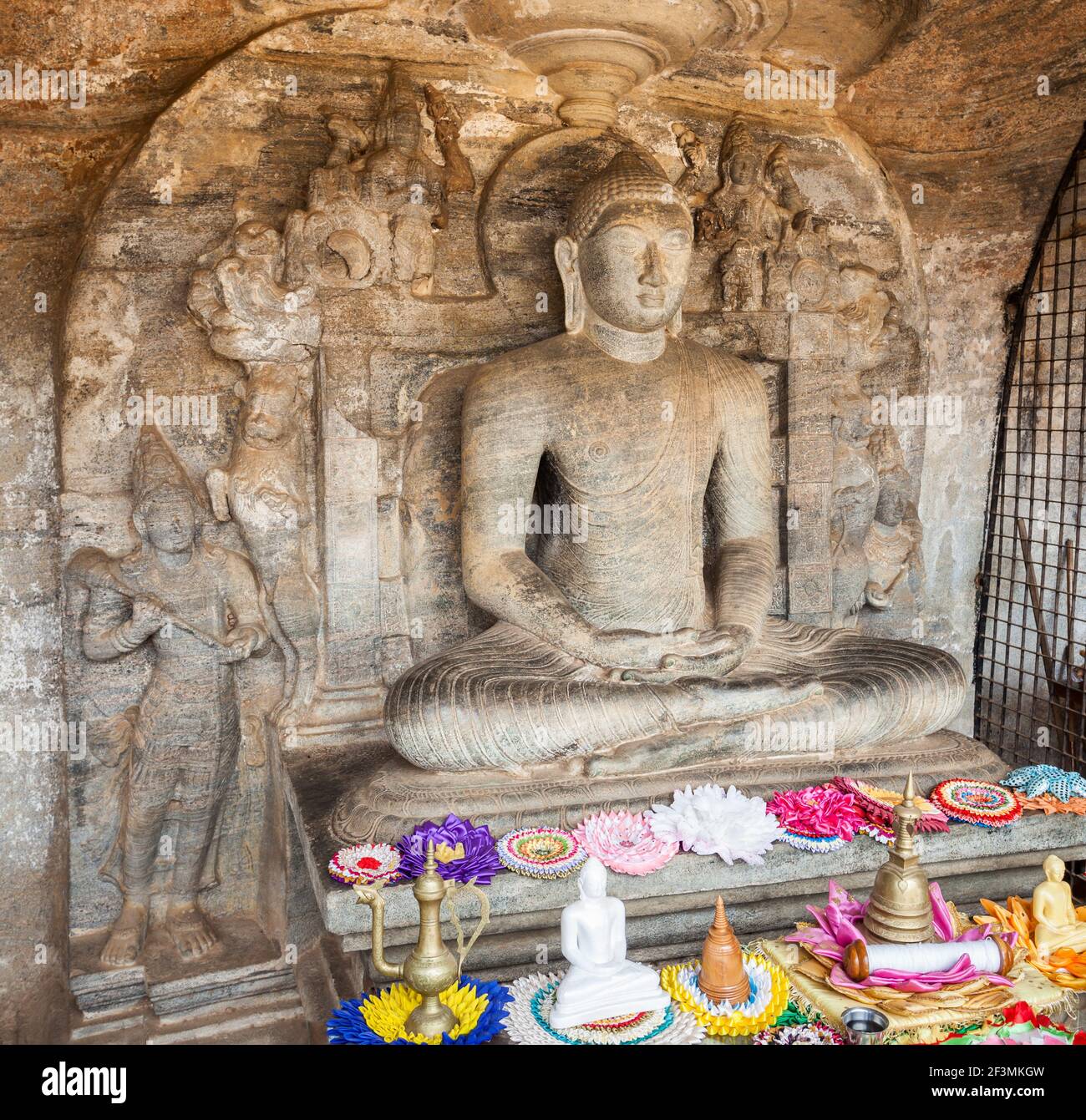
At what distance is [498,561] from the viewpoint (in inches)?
171

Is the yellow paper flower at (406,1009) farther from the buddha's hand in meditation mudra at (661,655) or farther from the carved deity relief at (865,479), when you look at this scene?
the carved deity relief at (865,479)

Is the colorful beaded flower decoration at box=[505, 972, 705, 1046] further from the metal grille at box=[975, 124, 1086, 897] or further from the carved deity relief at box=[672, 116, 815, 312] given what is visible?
the metal grille at box=[975, 124, 1086, 897]

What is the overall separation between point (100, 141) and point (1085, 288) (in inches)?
182

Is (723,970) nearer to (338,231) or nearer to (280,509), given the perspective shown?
(280,509)

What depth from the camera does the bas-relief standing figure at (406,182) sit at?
14.7ft

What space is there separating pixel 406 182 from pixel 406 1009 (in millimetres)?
3145

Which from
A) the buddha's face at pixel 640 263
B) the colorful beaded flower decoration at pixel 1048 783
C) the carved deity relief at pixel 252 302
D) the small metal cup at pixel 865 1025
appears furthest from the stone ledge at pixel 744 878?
the carved deity relief at pixel 252 302

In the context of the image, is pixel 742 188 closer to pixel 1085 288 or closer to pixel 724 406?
pixel 724 406

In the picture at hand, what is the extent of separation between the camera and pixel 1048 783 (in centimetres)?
405

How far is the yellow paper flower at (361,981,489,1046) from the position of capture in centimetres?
266

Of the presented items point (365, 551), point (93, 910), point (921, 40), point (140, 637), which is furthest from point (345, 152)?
point (93, 910)

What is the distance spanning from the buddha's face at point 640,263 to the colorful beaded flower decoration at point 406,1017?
2.60 m

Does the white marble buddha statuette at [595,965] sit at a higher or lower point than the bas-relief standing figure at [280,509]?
lower

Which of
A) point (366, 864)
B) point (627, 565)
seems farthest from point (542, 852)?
point (627, 565)
